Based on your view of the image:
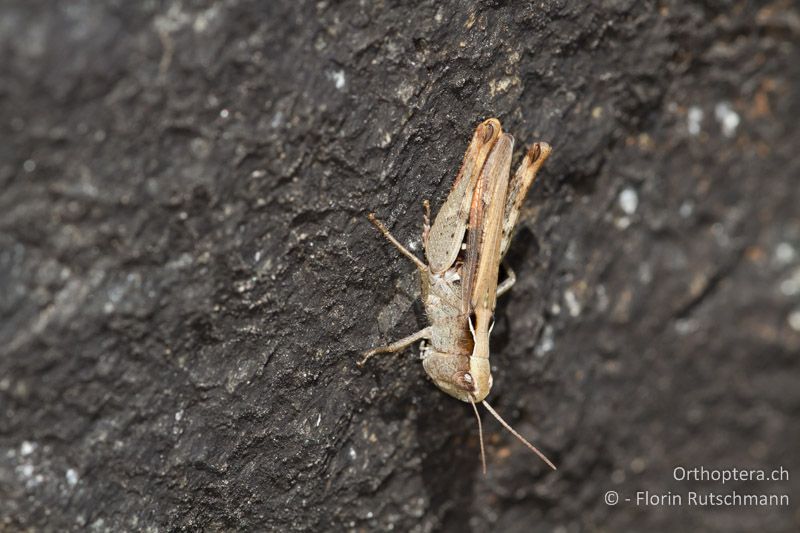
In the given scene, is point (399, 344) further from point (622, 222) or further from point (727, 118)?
point (727, 118)

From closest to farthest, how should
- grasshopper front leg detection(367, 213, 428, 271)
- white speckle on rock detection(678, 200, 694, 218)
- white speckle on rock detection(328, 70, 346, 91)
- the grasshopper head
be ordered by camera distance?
white speckle on rock detection(328, 70, 346, 91) < grasshopper front leg detection(367, 213, 428, 271) < the grasshopper head < white speckle on rock detection(678, 200, 694, 218)

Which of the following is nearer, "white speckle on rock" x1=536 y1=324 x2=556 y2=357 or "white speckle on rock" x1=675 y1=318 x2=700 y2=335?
"white speckle on rock" x1=536 y1=324 x2=556 y2=357

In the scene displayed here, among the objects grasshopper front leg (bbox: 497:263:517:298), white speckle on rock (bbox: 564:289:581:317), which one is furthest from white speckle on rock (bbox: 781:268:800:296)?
grasshopper front leg (bbox: 497:263:517:298)

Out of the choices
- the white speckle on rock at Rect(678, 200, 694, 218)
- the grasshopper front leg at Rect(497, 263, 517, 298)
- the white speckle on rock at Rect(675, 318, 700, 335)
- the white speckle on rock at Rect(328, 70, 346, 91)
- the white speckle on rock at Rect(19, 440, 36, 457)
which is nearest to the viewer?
the white speckle on rock at Rect(19, 440, 36, 457)

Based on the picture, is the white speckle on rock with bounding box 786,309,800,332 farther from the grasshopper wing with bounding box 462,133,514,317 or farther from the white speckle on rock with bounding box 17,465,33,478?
the white speckle on rock with bounding box 17,465,33,478

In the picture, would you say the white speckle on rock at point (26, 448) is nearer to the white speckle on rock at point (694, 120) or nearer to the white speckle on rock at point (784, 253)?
the white speckle on rock at point (694, 120)

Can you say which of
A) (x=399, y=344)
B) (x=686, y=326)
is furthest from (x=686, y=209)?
(x=399, y=344)

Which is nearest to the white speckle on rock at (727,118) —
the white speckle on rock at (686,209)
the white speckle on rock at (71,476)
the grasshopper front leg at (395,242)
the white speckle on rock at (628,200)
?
the white speckle on rock at (686,209)
